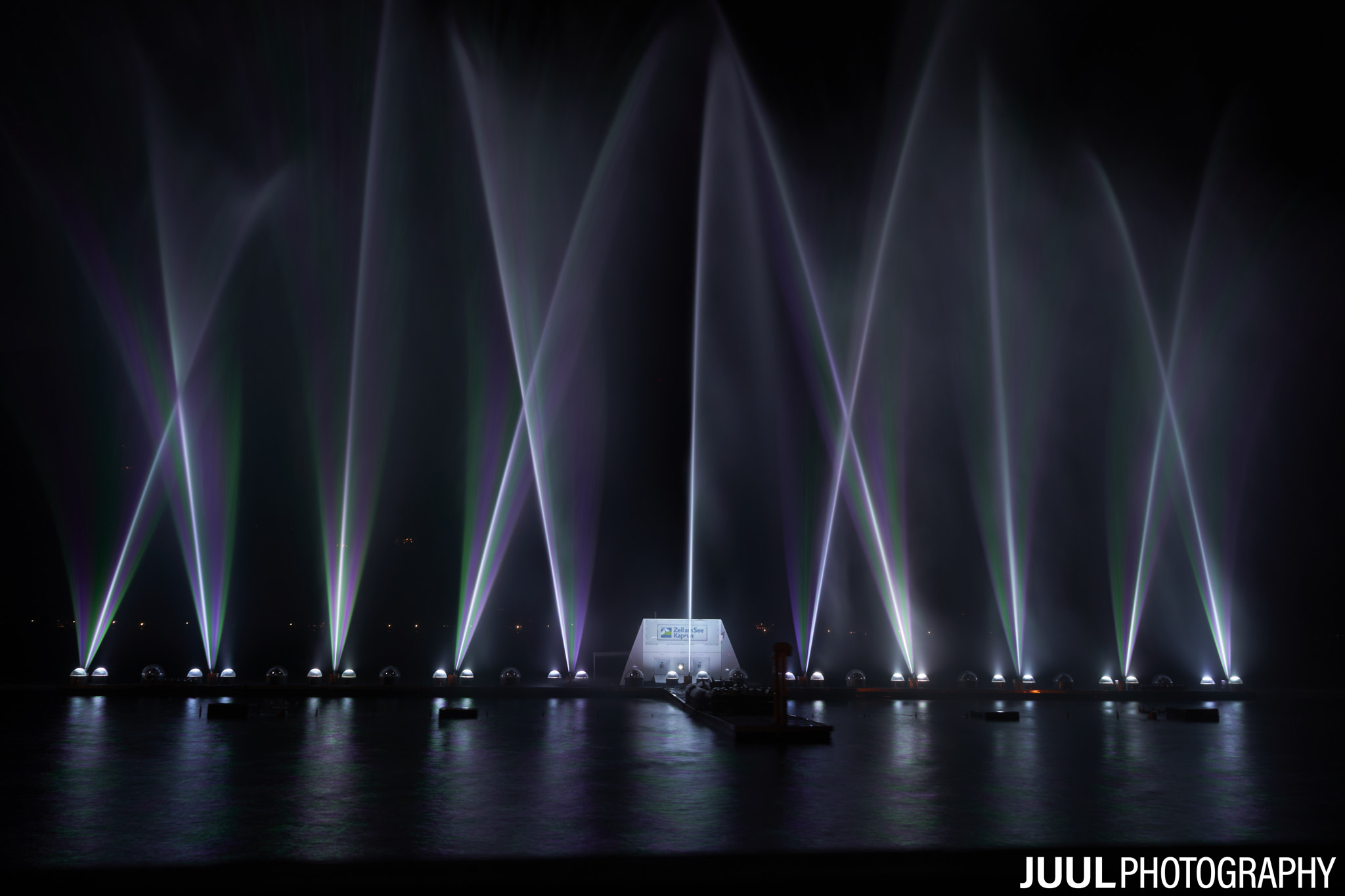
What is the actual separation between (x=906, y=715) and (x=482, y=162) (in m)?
25.2

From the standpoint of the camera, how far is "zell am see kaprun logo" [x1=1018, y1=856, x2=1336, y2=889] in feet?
26.8

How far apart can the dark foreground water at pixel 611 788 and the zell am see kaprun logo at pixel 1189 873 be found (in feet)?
2.30

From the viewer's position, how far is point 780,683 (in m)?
19.0

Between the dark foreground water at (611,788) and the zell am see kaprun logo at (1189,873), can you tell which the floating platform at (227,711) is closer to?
the dark foreground water at (611,788)

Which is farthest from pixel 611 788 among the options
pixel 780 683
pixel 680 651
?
pixel 680 651

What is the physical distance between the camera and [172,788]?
12.3 metres

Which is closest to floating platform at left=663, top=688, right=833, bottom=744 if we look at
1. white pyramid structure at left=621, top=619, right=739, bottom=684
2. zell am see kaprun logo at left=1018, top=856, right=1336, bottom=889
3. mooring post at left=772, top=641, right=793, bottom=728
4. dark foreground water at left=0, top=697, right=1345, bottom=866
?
mooring post at left=772, top=641, right=793, bottom=728

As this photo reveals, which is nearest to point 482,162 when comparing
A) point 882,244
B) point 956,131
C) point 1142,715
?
point 882,244

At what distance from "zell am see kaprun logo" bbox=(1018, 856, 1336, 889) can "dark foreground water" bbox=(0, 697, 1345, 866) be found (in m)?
0.70

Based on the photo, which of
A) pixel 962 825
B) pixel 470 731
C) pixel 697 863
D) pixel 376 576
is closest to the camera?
pixel 697 863

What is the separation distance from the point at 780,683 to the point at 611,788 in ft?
23.6

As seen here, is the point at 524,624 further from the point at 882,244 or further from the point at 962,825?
the point at 962,825

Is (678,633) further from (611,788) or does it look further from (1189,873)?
(1189,873)

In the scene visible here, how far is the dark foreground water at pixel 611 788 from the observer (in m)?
9.30
